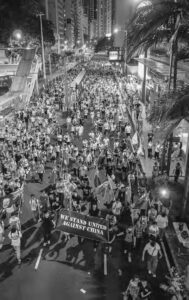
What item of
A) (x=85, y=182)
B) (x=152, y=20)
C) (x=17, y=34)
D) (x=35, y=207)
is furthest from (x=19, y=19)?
(x=35, y=207)

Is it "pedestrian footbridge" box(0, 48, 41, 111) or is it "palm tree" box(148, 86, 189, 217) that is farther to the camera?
"pedestrian footbridge" box(0, 48, 41, 111)

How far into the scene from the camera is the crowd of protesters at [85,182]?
10.5m

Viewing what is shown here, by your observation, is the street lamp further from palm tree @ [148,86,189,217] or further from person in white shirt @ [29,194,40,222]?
palm tree @ [148,86,189,217]

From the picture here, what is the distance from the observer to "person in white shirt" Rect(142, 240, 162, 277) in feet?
29.1

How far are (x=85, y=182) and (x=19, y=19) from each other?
40758mm

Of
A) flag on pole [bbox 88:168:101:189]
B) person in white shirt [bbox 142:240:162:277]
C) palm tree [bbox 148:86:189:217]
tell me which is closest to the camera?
person in white shirt [bbox 142:240:162:277]

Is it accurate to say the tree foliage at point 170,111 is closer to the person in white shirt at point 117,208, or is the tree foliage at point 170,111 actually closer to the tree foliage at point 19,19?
the person in white shirt at point 117,208

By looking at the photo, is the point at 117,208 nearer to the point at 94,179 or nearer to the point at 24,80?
the point at 94,179

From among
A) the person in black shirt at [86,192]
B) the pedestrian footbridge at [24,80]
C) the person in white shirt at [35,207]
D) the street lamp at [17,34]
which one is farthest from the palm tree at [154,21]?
the street lamp at [17,34]

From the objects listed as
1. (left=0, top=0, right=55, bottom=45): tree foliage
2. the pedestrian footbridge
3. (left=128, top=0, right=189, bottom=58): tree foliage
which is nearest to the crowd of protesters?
→ (left=128, top=0, right=189, bottom=58): tree foliage

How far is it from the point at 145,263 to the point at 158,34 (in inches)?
324

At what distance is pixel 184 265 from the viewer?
9.73 meters

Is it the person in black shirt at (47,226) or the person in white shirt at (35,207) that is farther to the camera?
the person in white shirt at (35,207)

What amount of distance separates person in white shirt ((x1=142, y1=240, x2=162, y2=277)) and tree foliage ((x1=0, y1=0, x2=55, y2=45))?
43.3 meters
